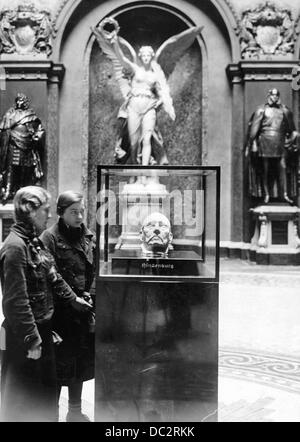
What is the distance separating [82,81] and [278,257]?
5.49 metres

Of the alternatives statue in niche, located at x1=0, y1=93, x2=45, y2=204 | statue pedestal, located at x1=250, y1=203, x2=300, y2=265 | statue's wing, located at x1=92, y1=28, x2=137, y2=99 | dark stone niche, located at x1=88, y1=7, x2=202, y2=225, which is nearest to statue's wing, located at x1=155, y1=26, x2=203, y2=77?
statue's wing, located at x1=92, y1=28, x2=137, y2=99

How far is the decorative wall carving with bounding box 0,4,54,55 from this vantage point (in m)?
11.7

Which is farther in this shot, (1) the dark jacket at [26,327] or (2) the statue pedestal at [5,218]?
(2) the statue pedestal at [5,218]

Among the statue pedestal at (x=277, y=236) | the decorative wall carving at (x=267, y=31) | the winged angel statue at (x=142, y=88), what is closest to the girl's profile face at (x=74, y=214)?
the winged angel statue at (x=142, y=88)

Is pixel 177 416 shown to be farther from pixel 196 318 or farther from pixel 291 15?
pixel 291 15

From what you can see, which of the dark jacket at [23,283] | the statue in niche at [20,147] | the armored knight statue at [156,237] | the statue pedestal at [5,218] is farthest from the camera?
the statue pedestal at [5,218]

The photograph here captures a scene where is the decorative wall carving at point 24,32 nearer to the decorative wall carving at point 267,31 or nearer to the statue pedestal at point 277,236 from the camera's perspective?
the decorative wall carving at point 267,31

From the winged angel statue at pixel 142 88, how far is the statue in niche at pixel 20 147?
161cm

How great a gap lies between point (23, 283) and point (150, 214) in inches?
32.9

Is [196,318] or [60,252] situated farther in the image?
[60,252]

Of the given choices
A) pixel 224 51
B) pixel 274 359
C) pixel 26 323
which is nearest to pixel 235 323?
pixel 274 359

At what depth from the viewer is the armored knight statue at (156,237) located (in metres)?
3.16
